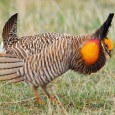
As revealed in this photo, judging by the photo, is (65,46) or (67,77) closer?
(65,46)

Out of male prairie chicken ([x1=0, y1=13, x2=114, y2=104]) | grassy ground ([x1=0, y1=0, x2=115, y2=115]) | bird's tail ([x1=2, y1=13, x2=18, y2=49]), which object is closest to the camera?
grassy ground ([x1=0, y1=0, x2=115, y2=115])

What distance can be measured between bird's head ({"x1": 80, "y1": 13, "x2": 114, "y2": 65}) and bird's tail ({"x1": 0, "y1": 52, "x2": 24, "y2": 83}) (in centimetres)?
76

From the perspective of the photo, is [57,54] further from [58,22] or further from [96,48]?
[58,22]

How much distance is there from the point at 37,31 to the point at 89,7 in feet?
13.6

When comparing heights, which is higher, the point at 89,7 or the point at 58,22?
the point at 89,7

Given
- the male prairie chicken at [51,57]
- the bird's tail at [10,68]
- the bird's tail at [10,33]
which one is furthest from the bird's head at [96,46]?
the bird's tail at [10,33]

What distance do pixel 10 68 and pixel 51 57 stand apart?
1.83ft

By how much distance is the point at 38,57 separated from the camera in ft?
22.3

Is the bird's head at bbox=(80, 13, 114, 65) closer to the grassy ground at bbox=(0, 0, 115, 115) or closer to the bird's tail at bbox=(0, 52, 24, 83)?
the grassy ground at bbox=(0, 0, 115, 115)

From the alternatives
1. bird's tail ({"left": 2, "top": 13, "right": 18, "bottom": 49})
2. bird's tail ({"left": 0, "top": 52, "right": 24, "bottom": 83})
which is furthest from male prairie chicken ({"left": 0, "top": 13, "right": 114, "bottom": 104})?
bird's tail ({"left": 2, "top": 13, "right": 18, "bottom": 49})

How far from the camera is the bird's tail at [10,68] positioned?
690 centimetres

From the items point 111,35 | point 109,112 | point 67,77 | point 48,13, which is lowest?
point 109,112

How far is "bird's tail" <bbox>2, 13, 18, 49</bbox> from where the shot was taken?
286 inches

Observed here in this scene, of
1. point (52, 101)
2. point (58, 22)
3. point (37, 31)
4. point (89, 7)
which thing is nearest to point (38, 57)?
point (52, 101)
